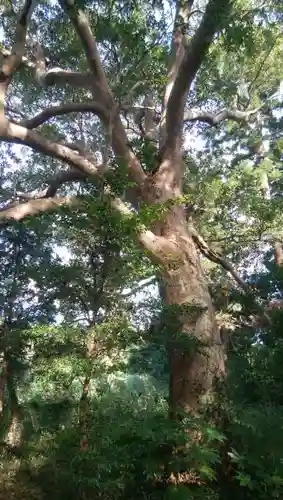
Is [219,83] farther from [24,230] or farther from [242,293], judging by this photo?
[24,230]

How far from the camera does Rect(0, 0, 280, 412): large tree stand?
15.2 ft

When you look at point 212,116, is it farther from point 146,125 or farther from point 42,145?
point 42,145

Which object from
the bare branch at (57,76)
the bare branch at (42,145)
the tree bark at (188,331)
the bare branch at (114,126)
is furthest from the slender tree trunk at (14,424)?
the bare branch at (57,76)

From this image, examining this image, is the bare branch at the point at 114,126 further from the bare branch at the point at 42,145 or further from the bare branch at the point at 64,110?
the bare branch at the point at 42,145

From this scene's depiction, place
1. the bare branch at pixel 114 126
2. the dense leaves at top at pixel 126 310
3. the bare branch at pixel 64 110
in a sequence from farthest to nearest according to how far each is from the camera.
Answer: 1. the bare branch at pixel 64 110
2. the bare branch at pixel 114 126
3. the dense leaves at top at pixel 126 310

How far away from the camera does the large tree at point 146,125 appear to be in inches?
182

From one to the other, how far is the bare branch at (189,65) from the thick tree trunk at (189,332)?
4.99 ft

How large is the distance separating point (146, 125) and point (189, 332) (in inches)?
198

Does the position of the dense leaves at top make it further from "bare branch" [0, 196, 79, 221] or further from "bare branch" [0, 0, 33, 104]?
"bare branch" [0, 0, 33, 104]

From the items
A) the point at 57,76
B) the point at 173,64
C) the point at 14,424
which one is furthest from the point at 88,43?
the point at 14,424

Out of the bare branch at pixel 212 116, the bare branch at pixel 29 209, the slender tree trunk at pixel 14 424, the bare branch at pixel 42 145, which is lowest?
the slender tree trunk at pixel 14 424

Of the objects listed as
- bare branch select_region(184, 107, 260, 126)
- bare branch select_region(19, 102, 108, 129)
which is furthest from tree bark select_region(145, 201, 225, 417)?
bare branch select_region(184, 107, 260, 126)

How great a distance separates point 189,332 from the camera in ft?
16.0

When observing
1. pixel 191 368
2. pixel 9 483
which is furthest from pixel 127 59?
pixel 9 483
